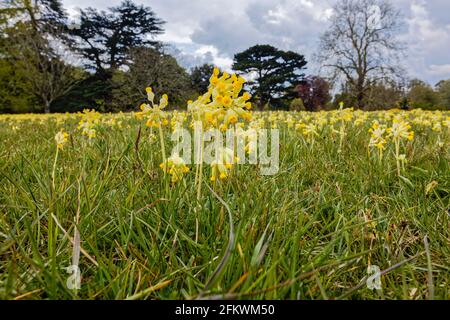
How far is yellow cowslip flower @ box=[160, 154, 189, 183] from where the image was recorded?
5.09 feet

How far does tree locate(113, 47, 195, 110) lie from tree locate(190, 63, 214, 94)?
471cm

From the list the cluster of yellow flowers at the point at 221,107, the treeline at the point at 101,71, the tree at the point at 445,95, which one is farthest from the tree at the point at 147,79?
the tree at the point at 445,95

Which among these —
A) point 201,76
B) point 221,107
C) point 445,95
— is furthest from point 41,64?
point 445,95

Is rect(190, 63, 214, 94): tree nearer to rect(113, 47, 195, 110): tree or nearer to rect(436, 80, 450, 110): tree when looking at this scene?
rect(113, 47, 195, 110): tree

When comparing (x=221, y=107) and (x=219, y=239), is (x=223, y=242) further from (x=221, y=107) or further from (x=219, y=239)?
(x=221, y=107)

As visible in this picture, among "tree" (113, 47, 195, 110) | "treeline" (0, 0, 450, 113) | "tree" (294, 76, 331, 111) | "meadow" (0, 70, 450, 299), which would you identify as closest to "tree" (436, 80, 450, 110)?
"treeline" (0, 0, 450, 113)

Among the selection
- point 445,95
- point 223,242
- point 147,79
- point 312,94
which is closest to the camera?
point 223,242

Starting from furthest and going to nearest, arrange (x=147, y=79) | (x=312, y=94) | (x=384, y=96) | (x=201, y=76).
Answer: (x=312, y=94) < (x=201, y=76) < (x=384, y=96) < (x=147, y=79)

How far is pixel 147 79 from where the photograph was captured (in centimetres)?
2959

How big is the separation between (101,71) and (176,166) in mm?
39562

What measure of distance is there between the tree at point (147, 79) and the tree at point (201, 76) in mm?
4711

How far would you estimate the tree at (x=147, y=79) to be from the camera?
2948 centimetres

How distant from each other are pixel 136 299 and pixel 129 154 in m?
1.89

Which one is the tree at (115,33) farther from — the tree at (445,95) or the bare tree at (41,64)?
the tree at (445,95)
